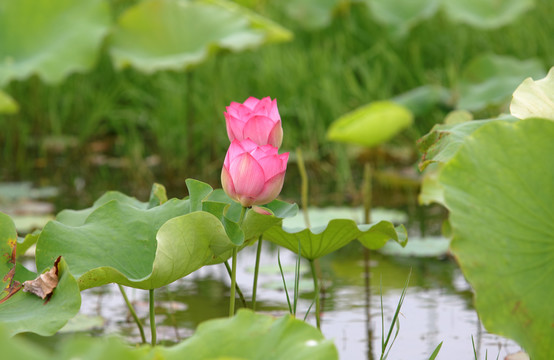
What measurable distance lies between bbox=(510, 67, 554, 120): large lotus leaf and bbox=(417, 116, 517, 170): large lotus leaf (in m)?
0.03

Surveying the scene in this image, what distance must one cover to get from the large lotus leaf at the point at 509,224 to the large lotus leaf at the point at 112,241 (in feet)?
1.06

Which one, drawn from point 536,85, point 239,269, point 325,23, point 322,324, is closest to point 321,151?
point 325,23

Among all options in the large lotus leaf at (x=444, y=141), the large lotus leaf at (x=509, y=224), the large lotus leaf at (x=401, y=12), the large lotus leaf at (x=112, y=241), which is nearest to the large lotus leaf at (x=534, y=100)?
the large lotus leaf at (x=444, y=141)

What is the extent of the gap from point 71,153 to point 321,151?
3.32 feet

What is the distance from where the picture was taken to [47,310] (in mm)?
933

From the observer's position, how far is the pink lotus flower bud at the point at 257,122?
105 centimetres

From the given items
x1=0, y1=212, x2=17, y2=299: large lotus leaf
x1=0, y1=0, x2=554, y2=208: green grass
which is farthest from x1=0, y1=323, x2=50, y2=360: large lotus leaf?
x1=0, y1=0, x2=554, y2=208: green grass

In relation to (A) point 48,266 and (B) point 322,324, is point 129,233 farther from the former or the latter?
(B) point 322,324

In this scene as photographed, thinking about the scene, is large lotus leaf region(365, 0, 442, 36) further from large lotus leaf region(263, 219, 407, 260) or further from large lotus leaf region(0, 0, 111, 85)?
large lotus leaf region(263, 219, 407, 260)

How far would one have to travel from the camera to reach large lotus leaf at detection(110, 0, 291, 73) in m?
2.93

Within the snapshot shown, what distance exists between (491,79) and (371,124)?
0.97 metres

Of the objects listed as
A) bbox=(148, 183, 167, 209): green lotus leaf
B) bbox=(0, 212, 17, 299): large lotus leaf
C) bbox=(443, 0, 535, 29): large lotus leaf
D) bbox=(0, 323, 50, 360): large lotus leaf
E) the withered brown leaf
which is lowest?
bbox=(0, 323, 50, 360): large lotus leaf

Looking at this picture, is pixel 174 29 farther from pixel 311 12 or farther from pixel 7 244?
pixel 7 244

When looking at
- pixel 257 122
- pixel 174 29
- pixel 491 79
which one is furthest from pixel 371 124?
pixel 257 122
